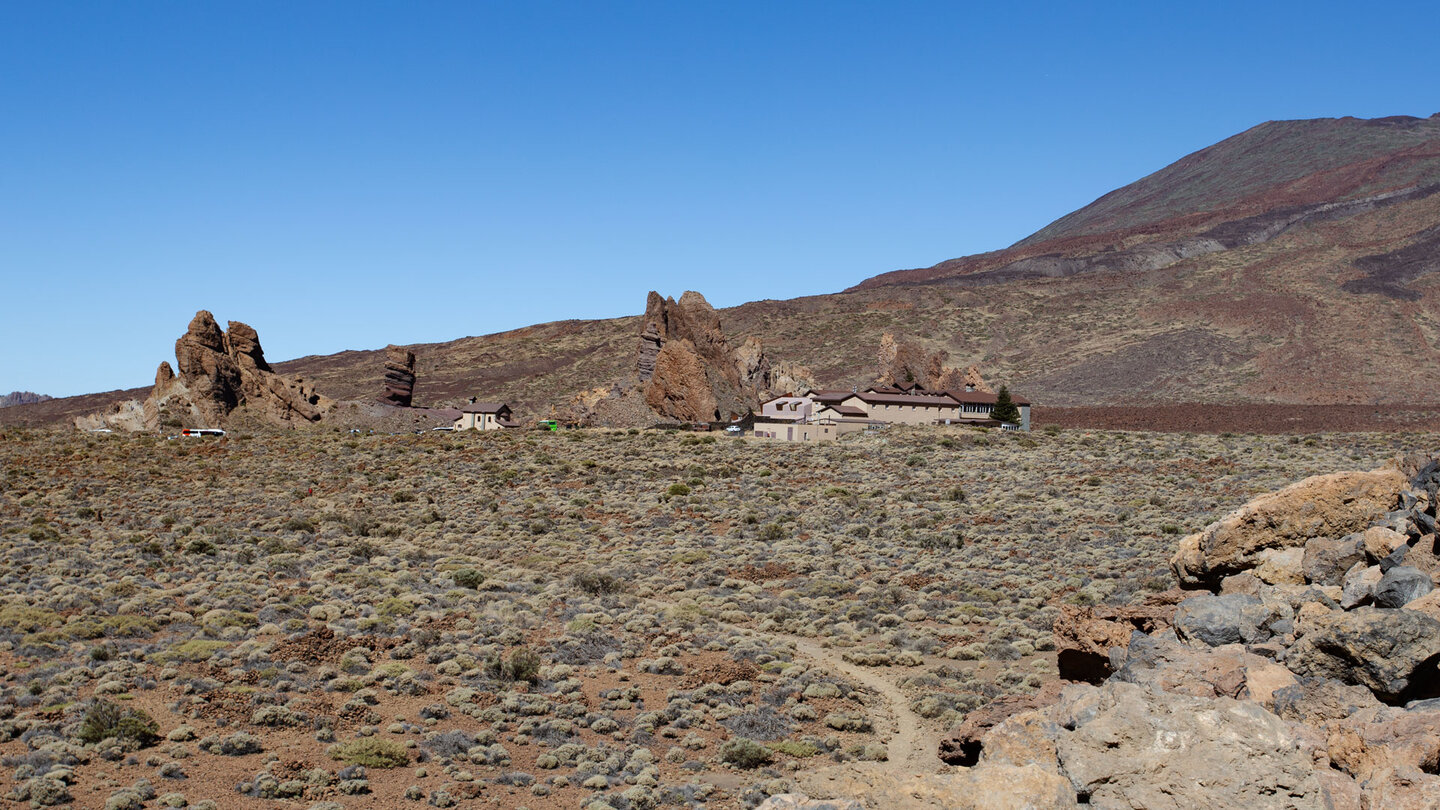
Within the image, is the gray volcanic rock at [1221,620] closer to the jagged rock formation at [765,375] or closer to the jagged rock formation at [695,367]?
the jagged rock formation at [695,367]

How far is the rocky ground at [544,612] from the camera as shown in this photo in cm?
1395

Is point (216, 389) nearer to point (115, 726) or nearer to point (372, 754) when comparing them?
point (115, 726)

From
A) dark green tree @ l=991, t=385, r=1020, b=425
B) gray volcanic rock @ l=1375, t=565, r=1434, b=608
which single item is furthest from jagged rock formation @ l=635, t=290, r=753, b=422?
gray volcanic rock @ l=1375, t=565, r=1434, b=608

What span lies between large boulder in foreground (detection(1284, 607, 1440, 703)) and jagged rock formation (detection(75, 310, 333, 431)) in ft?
200

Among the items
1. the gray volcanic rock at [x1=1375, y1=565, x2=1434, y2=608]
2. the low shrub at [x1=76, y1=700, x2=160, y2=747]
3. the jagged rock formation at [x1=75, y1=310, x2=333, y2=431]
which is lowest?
the low shrub at [x1=76, y1=700, x2=160, y2=747]

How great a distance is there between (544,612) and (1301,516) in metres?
15.7

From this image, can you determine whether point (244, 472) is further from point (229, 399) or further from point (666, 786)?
point (666, 786)

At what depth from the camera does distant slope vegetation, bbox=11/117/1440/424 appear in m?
99.3

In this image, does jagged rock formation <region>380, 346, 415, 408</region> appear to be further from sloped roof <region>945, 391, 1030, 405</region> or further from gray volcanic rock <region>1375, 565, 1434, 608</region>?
gray volcanic rock <region>1375, 565, 1434, 608</region>

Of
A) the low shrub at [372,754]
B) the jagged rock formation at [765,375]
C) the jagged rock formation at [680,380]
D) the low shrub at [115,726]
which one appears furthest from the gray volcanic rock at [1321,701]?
the jagged rock formation at [765,375]

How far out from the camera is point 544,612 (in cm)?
2270

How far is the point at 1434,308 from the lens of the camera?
368 ft

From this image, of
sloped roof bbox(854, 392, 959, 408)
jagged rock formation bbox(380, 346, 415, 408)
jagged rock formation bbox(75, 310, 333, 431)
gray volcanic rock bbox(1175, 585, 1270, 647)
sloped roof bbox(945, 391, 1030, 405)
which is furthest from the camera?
jagged rock formation bbox(380, 346, 415, 408)

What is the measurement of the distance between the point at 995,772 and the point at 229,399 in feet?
204
